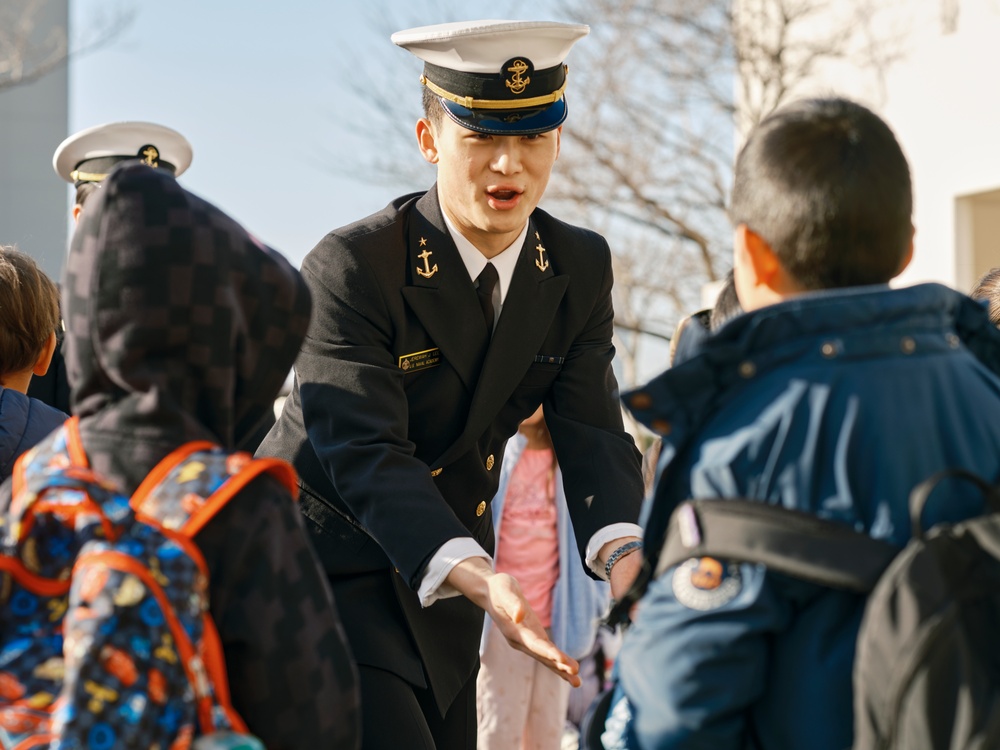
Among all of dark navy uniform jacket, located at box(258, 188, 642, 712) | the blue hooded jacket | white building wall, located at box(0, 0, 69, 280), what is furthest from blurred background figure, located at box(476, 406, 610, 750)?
white building wall, located at box(0, 0, 69, 280)

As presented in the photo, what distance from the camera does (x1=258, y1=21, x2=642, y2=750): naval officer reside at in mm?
2719

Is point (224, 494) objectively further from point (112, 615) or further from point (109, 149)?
point (109, 149)

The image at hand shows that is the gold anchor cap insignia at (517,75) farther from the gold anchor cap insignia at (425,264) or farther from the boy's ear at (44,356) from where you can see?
the boy's ear at (44,356)

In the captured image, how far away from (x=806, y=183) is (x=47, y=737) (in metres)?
1.14

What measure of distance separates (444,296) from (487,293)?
124 mm

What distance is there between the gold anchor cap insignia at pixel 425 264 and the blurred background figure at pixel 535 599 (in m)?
2.10

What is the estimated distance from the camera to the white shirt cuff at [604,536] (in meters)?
2.86

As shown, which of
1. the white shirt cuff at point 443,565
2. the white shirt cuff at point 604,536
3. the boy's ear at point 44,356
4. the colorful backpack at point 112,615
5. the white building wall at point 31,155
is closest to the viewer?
the colorful backpack at point 112,615

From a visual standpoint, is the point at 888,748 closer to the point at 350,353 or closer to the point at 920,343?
the point at 920,343

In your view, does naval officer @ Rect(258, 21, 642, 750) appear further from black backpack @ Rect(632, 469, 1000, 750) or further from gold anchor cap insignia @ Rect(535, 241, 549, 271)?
black backpack @ Rect(632, 469, 1000, 750)

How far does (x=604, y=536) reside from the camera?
113 inches

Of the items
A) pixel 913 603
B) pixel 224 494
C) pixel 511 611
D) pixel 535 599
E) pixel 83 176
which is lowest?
pixel 535 599

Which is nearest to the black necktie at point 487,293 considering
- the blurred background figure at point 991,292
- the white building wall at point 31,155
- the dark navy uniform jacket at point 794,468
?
the blurred background figure at point 991,292

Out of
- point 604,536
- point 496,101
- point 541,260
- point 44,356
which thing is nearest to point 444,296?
point 541,260
